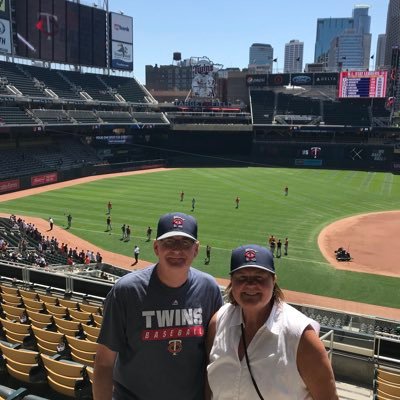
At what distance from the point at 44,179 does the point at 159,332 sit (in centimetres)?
4633

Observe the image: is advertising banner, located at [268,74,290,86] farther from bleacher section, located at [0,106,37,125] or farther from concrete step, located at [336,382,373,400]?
concrete step, located at [336,382,373,400]

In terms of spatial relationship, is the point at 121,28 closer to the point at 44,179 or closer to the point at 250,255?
the point at 44,179

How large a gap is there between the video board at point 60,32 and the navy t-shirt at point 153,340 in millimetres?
63441

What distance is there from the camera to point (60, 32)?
6278 cm

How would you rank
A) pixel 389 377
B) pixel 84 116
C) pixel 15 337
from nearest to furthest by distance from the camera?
pixel 389 377 → pixel 15 337 → pixel 84 116

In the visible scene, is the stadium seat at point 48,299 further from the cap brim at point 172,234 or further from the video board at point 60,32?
the video board at point 60,32

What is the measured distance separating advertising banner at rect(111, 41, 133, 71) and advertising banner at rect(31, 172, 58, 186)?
31362 millimetres

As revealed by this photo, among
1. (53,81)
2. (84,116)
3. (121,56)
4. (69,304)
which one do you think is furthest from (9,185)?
(121,56)

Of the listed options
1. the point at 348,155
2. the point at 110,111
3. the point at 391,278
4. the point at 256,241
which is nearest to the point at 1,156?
the point at 110,111

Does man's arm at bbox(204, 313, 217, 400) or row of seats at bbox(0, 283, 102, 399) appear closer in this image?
man's arm at bbox(204, 313, 217, 400)

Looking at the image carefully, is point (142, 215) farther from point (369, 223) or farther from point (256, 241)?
point (369, 223)

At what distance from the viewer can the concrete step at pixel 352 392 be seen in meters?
7.06

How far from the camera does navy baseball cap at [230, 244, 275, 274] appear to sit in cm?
298

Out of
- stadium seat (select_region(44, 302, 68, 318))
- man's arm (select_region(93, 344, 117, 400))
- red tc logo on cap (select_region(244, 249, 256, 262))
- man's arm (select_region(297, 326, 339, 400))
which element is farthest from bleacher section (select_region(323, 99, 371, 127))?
man's arm (select_region(93, 344, 117, 400))
